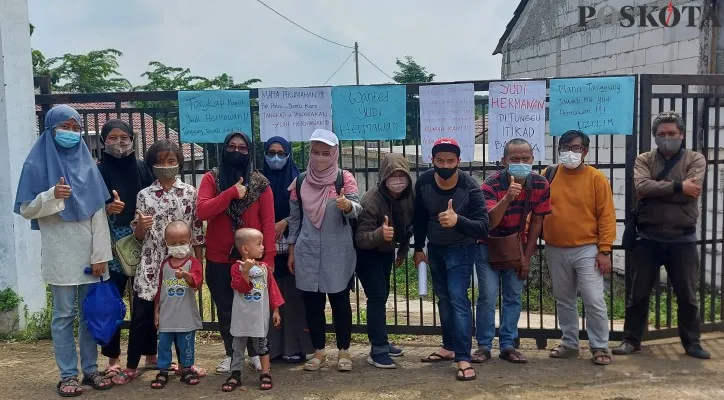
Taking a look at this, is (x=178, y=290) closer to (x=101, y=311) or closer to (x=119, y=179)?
(x=101, y=311)

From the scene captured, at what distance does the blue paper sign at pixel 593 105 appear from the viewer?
202 inches

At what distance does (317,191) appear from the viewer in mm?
4625

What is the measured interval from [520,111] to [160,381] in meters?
3.39

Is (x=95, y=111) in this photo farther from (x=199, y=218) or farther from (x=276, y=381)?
(x=276, y=381)

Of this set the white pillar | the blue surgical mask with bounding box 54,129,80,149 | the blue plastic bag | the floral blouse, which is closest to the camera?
the blue surgical mask with bounding box 54,129,80,149

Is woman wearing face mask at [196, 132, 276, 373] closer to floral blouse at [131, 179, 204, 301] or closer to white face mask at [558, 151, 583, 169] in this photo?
floral blouse at [131, 179, 204, 301]

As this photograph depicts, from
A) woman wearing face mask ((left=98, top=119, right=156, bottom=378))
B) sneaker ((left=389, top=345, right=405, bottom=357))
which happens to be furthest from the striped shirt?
woman wearing face mask ((left=98, top=119, right=156, bottom=378))

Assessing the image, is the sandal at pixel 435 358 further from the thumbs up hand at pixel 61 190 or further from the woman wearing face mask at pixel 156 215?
the thumbs up hand at pixel 61 190

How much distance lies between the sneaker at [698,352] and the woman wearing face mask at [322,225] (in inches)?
106

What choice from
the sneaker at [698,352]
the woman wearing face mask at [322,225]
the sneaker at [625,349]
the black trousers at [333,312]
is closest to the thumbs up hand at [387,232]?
the woman wearing face mask at [322,225]

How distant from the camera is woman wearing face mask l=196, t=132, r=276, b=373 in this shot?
4.44m

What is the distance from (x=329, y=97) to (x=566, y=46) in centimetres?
744

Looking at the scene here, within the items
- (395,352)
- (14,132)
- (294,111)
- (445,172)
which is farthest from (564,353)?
(14,132)

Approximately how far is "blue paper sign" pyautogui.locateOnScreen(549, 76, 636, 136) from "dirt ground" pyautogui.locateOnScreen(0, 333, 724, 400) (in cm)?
181
